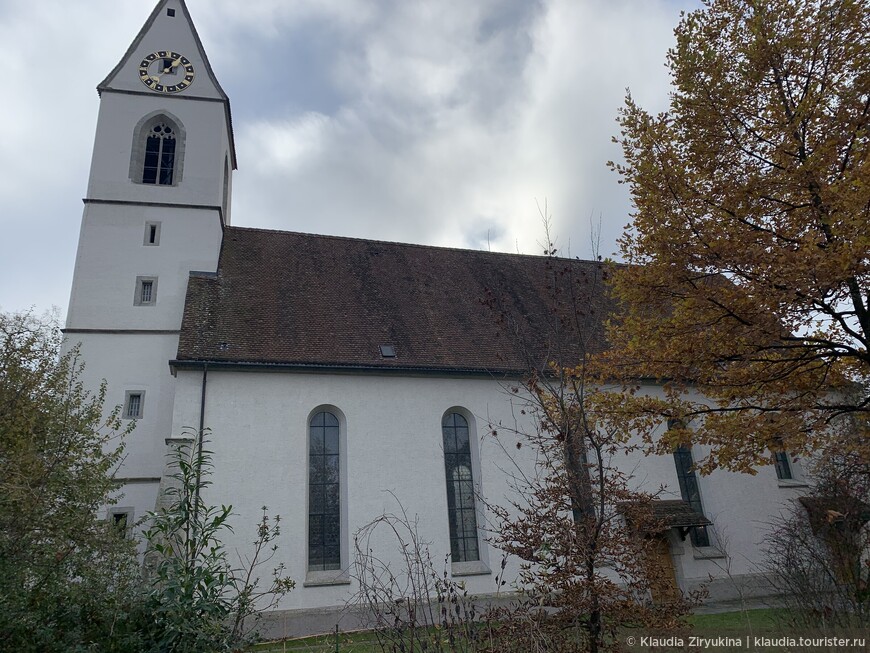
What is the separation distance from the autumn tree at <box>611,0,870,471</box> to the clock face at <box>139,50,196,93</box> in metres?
16.0

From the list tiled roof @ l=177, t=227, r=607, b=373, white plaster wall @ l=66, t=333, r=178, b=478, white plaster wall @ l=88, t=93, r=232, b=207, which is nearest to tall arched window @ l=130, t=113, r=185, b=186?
white plaster wall @ l=88, t=93, r=232, b=207

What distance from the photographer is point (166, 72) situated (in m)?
20.4

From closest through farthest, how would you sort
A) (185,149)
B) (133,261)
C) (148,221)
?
1. (133,261)
2. (148,221)
3. (185,149)

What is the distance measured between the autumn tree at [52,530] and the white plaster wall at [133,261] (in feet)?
9.82

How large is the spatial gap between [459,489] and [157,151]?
45.0 feet

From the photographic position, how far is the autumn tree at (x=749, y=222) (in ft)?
27.9

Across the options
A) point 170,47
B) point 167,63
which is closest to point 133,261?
point 167,63

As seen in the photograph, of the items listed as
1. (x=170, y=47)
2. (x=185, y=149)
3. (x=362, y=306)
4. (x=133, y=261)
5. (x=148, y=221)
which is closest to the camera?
(x=133, y=261)

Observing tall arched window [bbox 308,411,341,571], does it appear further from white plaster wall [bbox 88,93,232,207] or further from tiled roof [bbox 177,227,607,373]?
white plaster wall [bbox 88,93,232,207]

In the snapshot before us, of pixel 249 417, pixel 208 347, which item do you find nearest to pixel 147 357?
pixel 208 347

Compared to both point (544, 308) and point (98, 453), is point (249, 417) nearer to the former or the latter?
point (98, 453)

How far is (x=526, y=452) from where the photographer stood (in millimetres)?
16141

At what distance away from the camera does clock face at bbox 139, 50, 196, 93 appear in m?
20.0

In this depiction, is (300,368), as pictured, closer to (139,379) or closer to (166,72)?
(139,379)
